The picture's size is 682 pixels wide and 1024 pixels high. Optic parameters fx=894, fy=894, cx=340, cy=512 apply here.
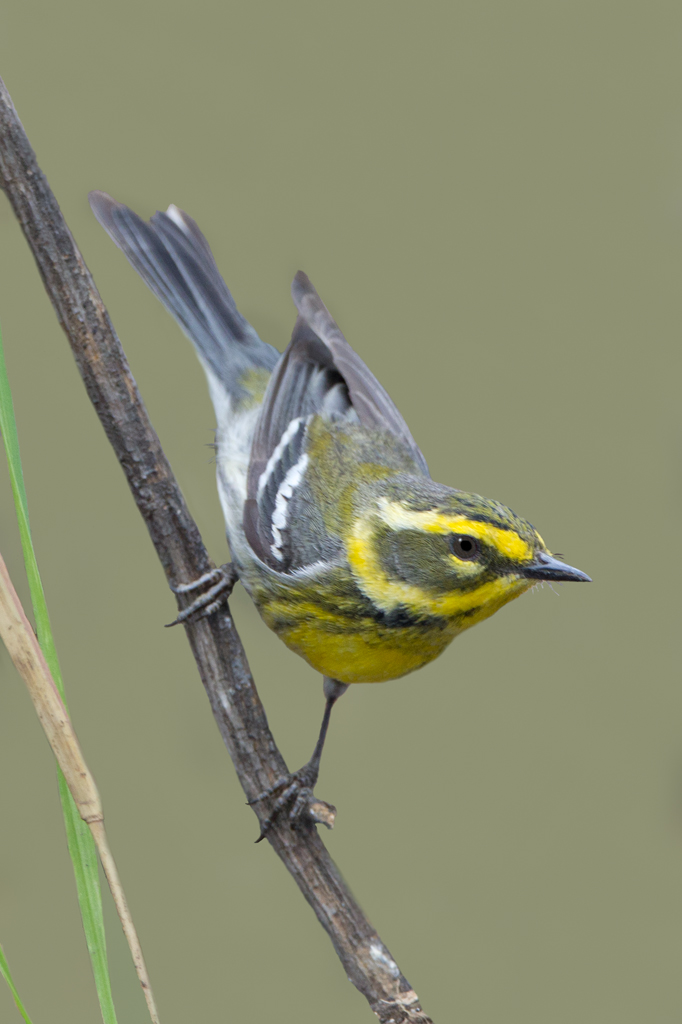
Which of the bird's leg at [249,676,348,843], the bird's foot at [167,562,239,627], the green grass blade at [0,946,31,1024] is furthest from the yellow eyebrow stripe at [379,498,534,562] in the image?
the green grass blade at [0,946,31,1024]

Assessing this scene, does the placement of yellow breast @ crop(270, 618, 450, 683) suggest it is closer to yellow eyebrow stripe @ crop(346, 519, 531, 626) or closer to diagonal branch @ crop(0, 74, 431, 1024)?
yellow eyebrow stripe @ crop(346, 519, 531, 626)

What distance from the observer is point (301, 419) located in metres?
2.68

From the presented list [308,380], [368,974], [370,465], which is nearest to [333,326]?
[308,380]

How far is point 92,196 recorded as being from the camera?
258 centimetres

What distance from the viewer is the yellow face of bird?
1981 mm

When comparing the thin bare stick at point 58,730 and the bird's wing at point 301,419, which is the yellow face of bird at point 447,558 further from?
the thin bare stick at point 58,730

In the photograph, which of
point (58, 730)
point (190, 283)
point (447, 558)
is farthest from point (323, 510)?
point (58, 730)

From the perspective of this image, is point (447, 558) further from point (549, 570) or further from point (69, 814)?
point (69, 814)

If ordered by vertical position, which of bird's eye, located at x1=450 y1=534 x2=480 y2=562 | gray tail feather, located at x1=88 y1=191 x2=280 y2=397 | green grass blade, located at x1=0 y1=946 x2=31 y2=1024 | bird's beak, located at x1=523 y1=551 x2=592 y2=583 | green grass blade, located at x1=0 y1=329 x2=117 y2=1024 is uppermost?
gray tail feather, located at x1=88 y1=191 x2=280 y2=397

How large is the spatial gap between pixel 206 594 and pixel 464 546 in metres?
0.73

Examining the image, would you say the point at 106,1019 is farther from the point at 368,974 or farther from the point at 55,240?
the point at 55,240

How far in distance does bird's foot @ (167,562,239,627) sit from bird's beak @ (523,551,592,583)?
32.6 inches

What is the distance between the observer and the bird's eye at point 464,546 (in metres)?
2.02

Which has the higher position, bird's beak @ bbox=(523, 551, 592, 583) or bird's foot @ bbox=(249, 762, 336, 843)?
bird's beak @ bbox=(523, 551, 592, 583)
